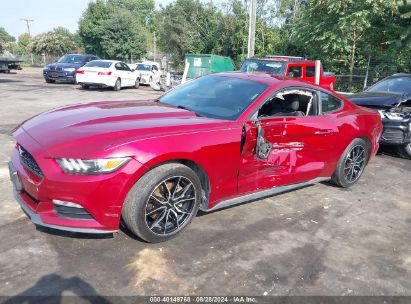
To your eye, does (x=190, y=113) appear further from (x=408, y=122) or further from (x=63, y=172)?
(x=408, y=122)

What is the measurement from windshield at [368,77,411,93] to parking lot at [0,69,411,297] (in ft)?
13.0

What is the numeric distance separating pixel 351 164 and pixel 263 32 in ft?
75.0

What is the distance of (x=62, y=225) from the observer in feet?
10.0

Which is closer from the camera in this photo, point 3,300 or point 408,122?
point 3,300

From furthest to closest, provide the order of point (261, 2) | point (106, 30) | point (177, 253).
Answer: point (106, 30)
point (261, 2)
point (177, 253)

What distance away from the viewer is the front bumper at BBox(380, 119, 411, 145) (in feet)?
22.2

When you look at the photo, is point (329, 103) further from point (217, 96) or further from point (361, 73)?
point (361, 73)

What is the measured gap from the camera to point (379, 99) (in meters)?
7.23

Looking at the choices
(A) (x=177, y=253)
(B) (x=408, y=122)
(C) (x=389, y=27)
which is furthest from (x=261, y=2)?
(A) (x=177, y=253)

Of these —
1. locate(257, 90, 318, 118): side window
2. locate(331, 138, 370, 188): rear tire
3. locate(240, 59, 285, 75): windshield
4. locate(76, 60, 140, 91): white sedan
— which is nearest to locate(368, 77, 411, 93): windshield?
locate(331, 138, 370, 188): rear tire

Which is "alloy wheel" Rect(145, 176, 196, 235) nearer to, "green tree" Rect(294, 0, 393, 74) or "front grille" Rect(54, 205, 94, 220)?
"front grille" Rect(54, 205, 94, 220)

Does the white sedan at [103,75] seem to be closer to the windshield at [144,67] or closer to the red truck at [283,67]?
the windshield at [144,67]

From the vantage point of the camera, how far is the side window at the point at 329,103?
A: 4.81 metres

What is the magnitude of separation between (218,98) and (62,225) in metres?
2.19
